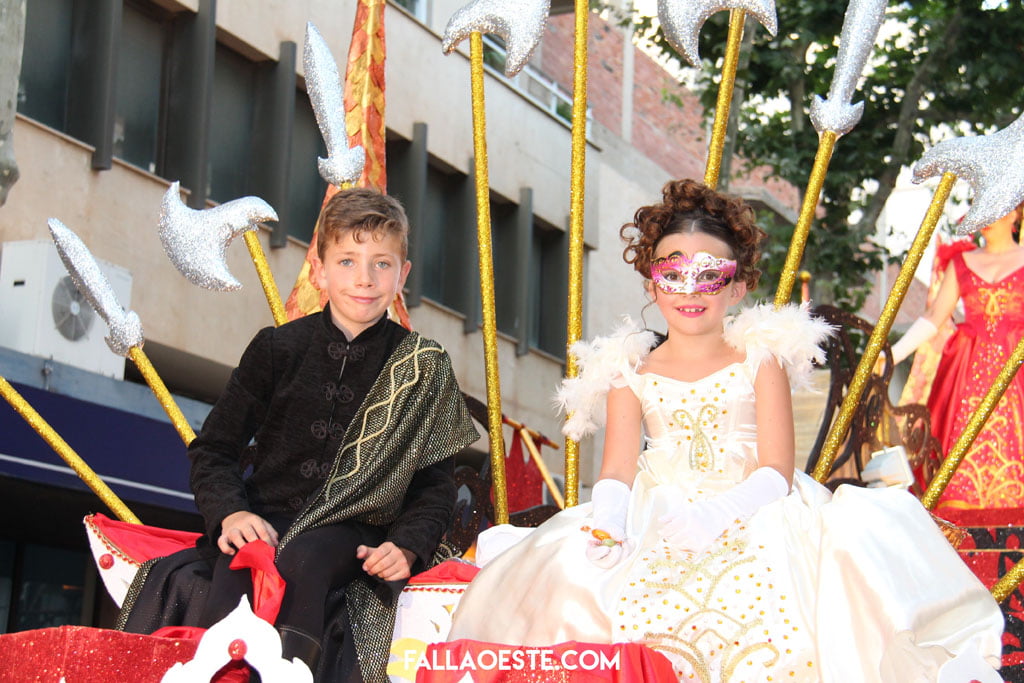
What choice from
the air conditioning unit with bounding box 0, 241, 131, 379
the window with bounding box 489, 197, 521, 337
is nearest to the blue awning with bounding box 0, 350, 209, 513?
the air conditioning unit with bounding box 0, 241, 131, 379

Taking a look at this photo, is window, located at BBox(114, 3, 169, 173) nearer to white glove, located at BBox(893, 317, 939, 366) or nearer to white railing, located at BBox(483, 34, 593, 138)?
white railing, located at BBox(483, 34, 593, 138)

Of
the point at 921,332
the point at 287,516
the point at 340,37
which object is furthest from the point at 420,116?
the point at 287,516

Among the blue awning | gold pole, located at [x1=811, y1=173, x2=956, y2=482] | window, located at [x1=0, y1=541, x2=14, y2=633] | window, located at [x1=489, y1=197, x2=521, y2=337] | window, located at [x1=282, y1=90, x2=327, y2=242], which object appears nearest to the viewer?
gold pole, located at [x1=811, y1=173, x2=956, y2=482]

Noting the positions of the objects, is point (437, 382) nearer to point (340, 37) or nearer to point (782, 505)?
point (782, 505)

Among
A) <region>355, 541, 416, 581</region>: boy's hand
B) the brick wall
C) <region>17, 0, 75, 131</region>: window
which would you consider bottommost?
<region>355, 541, 416, 581</region>: boy's hand

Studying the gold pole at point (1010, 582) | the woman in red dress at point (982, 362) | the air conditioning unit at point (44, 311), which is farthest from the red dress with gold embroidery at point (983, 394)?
the air conditioning unit at point (44, 311)

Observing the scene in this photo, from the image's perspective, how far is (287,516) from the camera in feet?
11.0

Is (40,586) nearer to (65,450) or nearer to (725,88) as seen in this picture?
(65,450)

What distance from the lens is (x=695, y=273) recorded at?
11.3 feet

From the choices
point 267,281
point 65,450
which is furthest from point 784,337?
point 65,450

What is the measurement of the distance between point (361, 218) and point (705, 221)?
0.81m

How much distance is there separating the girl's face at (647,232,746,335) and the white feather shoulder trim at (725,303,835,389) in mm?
62

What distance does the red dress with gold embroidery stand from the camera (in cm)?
520

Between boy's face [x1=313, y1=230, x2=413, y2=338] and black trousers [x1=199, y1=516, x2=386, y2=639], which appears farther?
boy's face [x1=313, y1=230, x2=413, y2=338]
